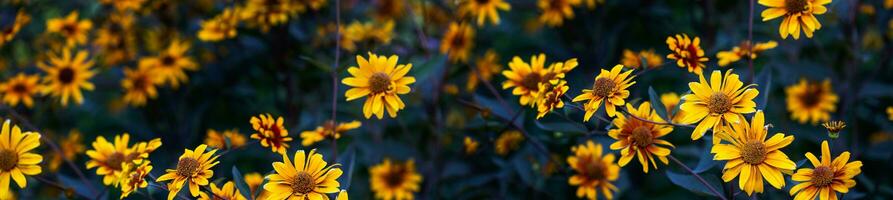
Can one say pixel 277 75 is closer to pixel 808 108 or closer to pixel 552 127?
pixel 552 127

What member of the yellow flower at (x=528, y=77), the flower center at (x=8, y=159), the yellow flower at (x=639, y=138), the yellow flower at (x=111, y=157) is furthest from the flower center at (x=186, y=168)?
the yellow flower at (x=639, y=138)

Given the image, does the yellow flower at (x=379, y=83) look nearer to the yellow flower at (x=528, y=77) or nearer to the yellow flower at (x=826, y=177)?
the yellow flower at (x=528, y=77)

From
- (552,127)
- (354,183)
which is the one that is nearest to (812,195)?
(552,127)

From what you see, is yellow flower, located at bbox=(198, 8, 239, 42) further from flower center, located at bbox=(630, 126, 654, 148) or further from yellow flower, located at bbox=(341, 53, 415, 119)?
flower center, located at bbox=(630, 126, 654, 148)

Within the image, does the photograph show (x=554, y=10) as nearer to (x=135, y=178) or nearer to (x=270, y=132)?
(x=270, y=132)

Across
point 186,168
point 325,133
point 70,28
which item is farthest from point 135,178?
point 70,28
